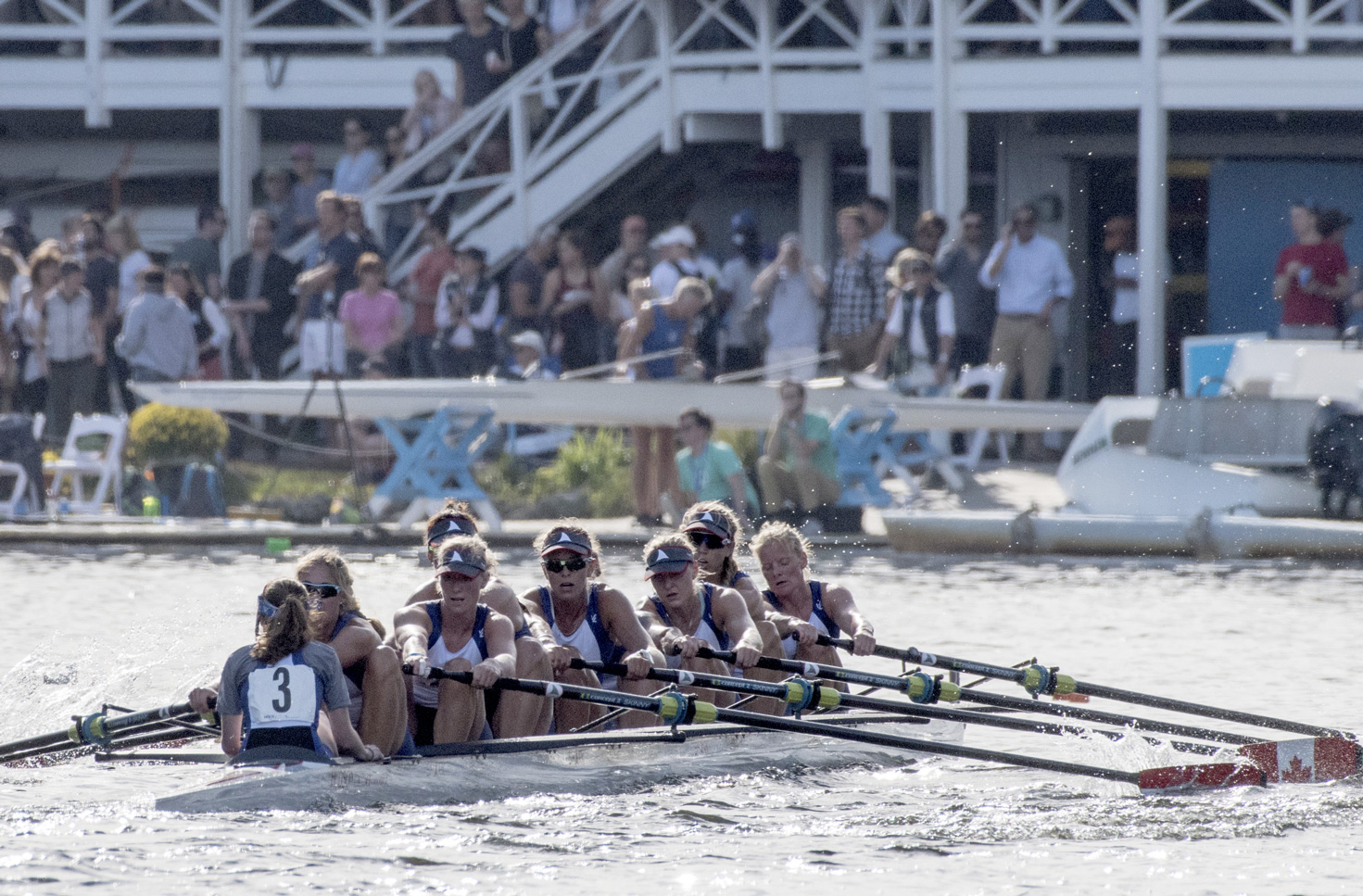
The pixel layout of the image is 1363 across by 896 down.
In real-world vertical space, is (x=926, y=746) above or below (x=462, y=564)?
below

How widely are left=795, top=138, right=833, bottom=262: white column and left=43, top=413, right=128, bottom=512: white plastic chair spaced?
7545 mm

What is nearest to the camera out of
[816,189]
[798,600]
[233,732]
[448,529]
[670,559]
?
[233,732]

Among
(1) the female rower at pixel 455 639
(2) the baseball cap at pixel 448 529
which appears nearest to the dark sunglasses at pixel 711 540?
(2) the baseball cap at pixel 448 529

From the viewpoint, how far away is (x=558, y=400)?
19297 mm

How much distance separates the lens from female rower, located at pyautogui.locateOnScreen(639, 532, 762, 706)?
34.0 ft

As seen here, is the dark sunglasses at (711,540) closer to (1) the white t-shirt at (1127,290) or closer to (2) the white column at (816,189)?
(1) the white t-shirt at (1127,290)

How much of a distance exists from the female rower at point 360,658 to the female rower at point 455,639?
0.22 metres

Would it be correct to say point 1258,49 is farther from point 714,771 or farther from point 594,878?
point 594,878

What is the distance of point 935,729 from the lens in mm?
10898

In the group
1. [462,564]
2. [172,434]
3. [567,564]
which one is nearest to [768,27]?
[172,434]

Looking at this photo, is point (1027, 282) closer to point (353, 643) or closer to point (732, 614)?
point (732, 614)

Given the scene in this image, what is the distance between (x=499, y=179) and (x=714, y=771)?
13.6 metres

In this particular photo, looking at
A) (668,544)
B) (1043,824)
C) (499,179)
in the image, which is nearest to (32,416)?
(499,179)

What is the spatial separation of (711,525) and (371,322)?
405 inches
